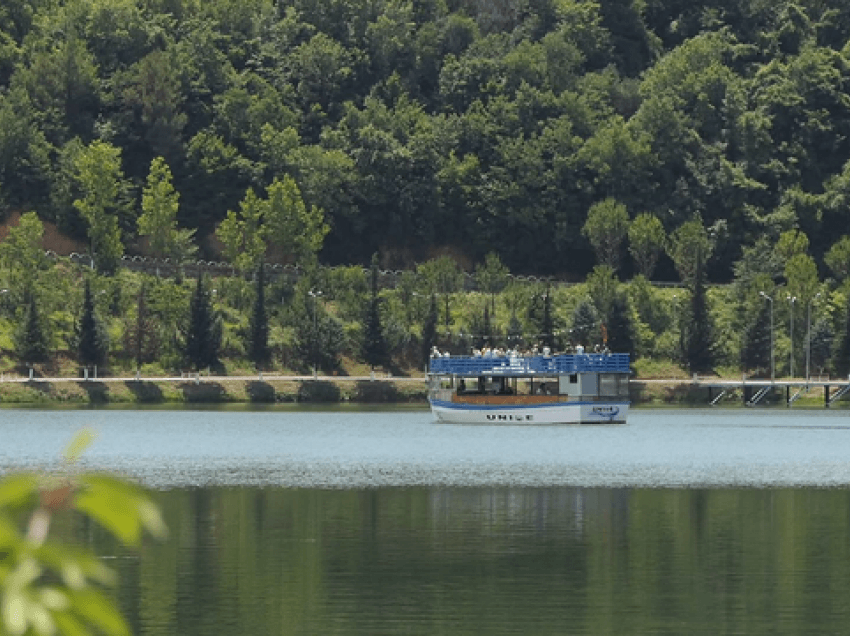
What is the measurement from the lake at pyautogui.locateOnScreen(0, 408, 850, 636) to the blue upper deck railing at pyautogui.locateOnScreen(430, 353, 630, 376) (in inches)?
1007

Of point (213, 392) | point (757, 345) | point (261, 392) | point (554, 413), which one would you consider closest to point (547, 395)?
point (554, 413)

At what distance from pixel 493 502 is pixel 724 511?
7.99 metres

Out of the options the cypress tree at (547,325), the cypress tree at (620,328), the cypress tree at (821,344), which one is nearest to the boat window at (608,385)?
the cypress tree at (547,325)

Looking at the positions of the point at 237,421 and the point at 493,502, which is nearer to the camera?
the point at 493,502

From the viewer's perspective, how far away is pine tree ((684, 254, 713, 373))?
7436 inches

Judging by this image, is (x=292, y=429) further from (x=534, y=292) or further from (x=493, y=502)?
(x=534, y=292)

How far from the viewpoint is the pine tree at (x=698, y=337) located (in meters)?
189

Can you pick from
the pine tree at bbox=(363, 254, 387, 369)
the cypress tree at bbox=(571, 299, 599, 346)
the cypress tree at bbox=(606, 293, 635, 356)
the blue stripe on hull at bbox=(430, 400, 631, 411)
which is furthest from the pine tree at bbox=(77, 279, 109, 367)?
the cypress tree at bbox=(606, 293, 635, 356)

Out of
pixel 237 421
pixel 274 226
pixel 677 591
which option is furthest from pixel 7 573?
pixel 274 226

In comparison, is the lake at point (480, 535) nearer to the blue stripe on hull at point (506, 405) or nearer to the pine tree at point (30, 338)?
the blue stripe on hull at point (506, 405)

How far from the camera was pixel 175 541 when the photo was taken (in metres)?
51.5

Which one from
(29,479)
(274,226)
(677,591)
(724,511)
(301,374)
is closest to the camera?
(29,479)

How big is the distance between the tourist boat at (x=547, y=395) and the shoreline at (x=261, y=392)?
37567 mm

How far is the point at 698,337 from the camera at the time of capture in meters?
189
